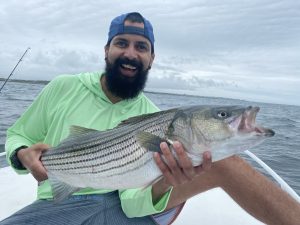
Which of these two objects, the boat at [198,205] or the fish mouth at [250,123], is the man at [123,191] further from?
the boat at [198,205]

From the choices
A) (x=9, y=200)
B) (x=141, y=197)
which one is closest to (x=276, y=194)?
(x=141, y=197)

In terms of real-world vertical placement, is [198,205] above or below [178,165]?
below

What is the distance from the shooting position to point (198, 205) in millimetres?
5195

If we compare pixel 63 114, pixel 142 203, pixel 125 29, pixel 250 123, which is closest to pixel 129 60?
pixel 125 29

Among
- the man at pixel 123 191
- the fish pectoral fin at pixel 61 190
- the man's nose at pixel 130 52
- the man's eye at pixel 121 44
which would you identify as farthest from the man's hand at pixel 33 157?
the man's eye at pixel 121 44

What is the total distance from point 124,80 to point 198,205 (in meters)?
2.04

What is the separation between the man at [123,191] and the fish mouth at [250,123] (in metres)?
0.33

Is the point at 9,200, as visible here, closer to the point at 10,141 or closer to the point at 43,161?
the point at 10,141

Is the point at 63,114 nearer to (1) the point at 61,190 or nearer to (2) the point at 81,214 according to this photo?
(1) the point at 61,190

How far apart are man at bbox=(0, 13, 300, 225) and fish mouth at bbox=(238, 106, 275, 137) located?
33cm

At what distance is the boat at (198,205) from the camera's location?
473 cm

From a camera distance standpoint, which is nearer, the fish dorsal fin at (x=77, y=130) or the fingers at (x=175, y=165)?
the fingers at (x=175, y=165)

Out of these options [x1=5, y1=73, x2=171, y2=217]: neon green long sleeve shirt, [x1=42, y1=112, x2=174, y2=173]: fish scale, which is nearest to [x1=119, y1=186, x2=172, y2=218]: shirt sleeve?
[x1=5, y1=73, x2=171, y2=217]: neon green long sleeve shirt

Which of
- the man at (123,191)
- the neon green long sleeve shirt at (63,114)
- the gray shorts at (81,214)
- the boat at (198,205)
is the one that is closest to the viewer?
the man at (123,191)
